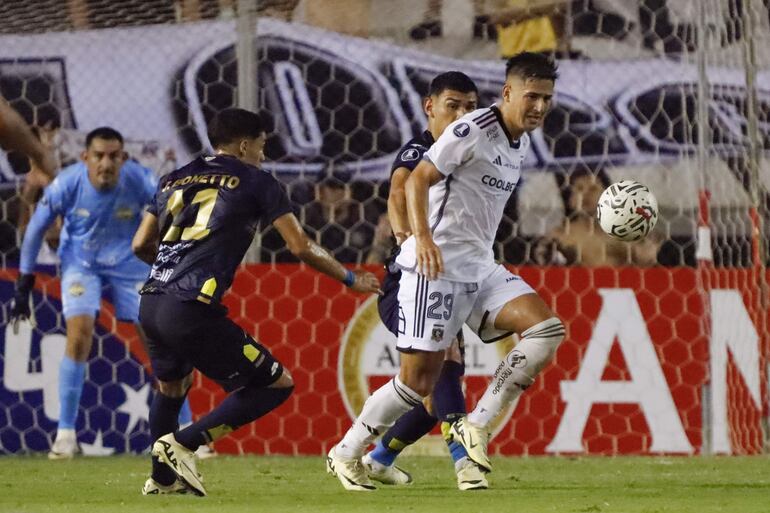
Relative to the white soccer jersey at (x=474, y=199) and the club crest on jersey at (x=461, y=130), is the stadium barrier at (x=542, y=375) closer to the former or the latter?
Result: the white soccer jersey at (x=474, y=199)

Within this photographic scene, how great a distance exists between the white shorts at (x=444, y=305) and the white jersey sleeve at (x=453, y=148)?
0.46m

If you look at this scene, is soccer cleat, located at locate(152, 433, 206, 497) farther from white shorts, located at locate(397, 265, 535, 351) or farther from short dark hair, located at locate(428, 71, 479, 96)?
short dark hair, located at locate(428, 71, 479, 96)

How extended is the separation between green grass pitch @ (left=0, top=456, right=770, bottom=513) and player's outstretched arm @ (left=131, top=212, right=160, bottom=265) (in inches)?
37.5


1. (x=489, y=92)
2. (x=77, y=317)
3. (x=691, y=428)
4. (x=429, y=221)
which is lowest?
(x=691, y=428)

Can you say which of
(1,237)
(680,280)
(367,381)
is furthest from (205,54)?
(680,280)

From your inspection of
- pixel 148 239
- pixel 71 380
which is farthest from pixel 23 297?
pixel 148 239

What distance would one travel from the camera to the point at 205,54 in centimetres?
952

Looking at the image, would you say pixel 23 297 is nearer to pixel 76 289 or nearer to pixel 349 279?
pixel 76 289

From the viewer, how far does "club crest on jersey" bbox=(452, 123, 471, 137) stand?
625 cm

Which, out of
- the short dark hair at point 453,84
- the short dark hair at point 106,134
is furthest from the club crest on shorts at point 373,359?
the short dark hair at point 453,84

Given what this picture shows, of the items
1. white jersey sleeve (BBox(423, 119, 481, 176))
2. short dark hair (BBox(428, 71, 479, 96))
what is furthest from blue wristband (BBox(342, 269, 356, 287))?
short dark hair (BBox(428, 71, 479, 96))

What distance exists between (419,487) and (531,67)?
1792 mm

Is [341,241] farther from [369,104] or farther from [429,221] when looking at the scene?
[429,221]

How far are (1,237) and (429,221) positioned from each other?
376cm
